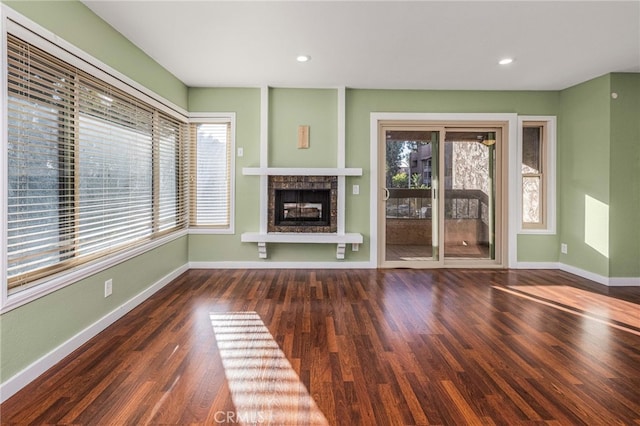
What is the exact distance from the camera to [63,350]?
7.00 ft

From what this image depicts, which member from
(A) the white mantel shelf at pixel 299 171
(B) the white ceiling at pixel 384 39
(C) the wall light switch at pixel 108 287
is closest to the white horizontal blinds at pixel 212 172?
(A) the white mantel shelf at pixel 299 171

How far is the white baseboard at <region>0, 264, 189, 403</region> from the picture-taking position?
175cm

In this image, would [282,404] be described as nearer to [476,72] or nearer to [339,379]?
[339,379]

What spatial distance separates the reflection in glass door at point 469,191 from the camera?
15.3 ft

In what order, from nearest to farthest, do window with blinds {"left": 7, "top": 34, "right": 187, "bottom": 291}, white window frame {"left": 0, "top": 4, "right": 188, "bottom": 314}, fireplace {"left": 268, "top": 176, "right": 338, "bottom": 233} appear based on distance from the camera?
white window frame {"left": 0, "top": 4, "right": 188, "bottom": 314}
window with blinds {"left": 7, "top": 34, "right": 187, "bottom": 291}
fireplace {"left": 268, "top": 176, "right": 338, "bottom": 233}

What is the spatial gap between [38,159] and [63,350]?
4.11ft

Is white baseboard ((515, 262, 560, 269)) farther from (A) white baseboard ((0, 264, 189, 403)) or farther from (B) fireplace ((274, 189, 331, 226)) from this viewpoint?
(A) white baseboard ((0, 264, 189, 403))

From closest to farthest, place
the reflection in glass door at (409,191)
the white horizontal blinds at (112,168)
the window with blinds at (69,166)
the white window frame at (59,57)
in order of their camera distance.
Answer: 1. the white window frame at (59,57)
2. the window with blinds at (69,166)
3. the white horizontal blinds at (112,168)
4. the reflection in glass door at (409,191)

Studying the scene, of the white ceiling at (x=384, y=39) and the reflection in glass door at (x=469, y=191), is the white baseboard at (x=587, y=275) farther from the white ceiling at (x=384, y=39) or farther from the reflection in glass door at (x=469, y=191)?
the white ceiling at (x=384, y=39)

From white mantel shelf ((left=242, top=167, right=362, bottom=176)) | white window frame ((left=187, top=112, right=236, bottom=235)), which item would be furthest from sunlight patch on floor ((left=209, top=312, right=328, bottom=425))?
white mantel shelf ((left=242, top=167, right=362, bottom=176))

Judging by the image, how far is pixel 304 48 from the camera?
3.17m

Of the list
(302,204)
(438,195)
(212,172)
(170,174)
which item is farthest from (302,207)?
(438,195)

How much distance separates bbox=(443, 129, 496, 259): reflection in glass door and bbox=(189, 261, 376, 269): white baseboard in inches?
54.3

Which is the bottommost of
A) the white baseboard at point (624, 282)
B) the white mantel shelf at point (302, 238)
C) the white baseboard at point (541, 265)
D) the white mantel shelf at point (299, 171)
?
the white baseboard at point (624, 282)
